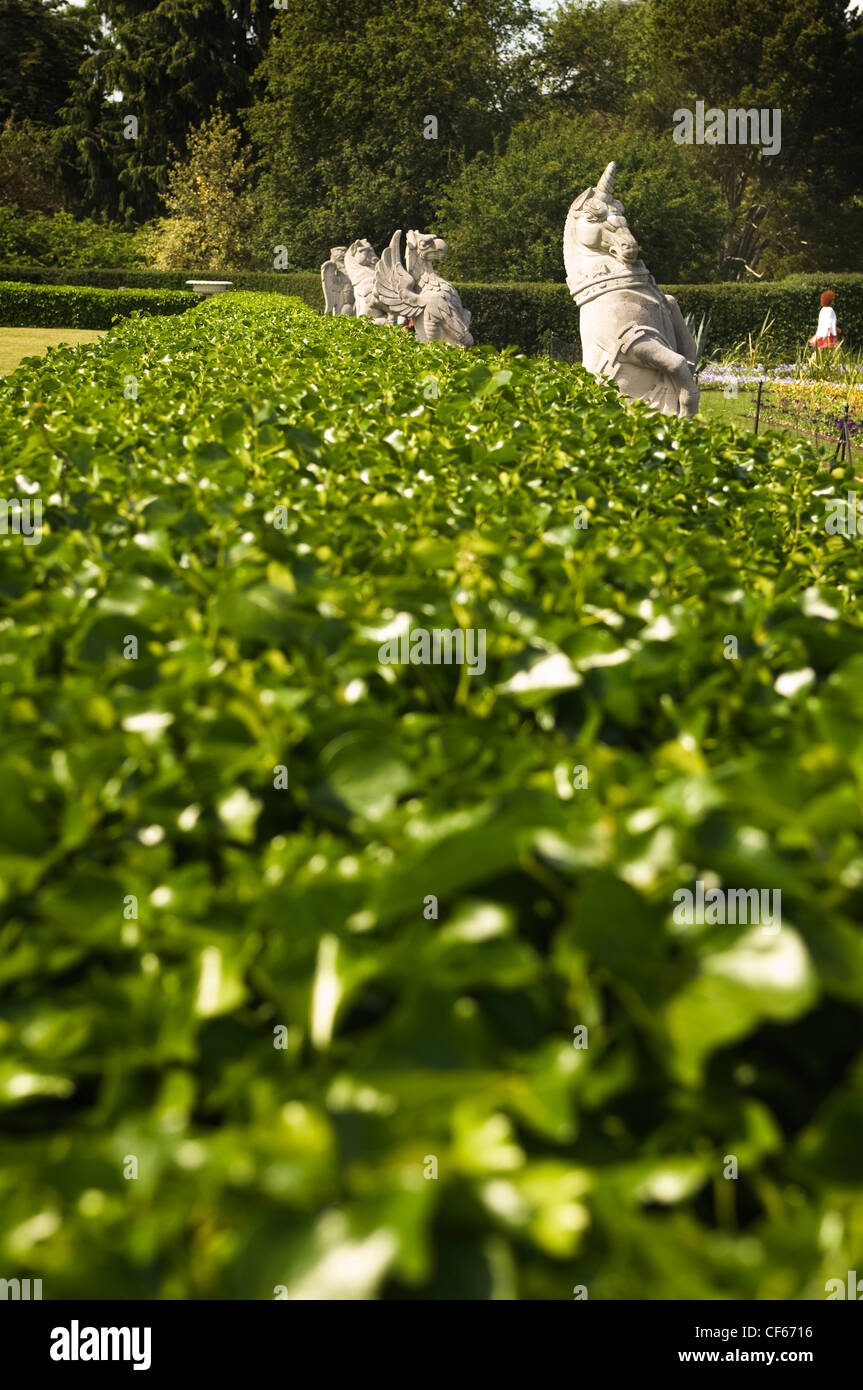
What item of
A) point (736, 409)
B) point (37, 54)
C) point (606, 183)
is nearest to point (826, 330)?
point (736, 409)

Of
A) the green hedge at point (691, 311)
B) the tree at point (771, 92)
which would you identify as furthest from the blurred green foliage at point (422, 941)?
the tree at point (771, 92)

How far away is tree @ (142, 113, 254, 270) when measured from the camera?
1607 inches

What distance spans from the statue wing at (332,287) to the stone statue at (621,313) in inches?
598

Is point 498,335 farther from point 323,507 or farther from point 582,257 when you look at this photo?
point 323,507

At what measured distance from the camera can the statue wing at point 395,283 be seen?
20.2 meters

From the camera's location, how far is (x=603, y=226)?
30.5 feet

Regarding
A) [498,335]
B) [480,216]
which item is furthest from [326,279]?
[480,216]

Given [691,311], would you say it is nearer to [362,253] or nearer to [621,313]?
[362,253]

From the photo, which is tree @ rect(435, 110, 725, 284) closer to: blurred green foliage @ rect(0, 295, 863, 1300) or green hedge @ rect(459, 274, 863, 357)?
green hedge @ rect(459, 274, 863, 357)

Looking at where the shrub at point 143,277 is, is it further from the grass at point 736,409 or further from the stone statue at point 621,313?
the stone statue at point 621,313

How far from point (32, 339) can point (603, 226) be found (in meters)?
21.6

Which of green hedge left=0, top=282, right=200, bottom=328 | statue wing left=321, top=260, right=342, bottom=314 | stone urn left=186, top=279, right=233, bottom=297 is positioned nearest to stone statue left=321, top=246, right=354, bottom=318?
statue wing left=321, top=260, right=342, bottom=314

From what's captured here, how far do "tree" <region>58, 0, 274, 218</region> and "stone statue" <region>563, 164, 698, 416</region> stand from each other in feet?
138

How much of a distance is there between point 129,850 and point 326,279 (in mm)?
24254
